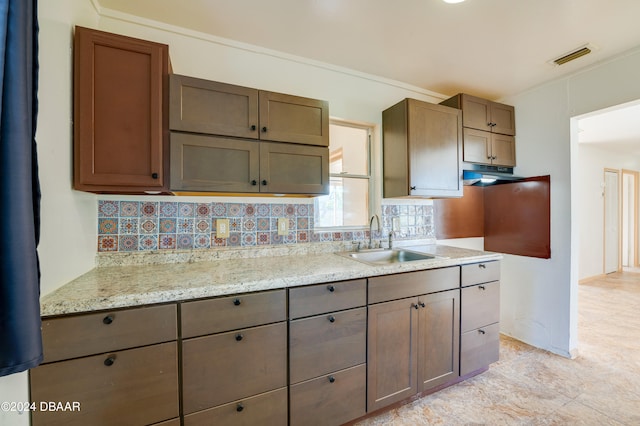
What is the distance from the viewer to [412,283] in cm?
174

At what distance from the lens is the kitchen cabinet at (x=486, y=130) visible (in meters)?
2.47

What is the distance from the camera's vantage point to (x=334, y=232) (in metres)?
2.27

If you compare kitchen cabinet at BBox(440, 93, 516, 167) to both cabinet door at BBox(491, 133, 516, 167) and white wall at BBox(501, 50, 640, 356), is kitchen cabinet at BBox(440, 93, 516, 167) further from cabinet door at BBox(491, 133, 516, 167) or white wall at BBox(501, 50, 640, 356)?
white wall at BBox(501, 50, 640, 356)

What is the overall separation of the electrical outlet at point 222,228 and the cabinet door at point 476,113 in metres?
2.25

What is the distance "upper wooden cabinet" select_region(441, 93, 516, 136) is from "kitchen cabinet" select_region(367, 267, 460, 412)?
1477mm

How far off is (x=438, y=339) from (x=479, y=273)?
1.98ft

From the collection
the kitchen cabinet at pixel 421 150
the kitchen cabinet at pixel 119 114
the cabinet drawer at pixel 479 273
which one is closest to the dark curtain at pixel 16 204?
the kitchen cabinet at pixel 119 114

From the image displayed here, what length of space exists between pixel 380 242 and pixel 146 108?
1.96 m

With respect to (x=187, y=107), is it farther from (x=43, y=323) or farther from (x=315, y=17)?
(x=43, y=323)

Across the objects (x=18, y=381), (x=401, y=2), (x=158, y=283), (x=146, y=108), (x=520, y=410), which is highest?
(x=401, y=2)

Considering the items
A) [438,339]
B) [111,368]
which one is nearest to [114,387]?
[111,368]

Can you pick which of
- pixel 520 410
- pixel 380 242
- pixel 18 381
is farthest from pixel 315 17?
pixel 520 410

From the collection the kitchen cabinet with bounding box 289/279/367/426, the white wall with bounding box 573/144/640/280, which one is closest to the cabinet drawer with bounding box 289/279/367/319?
the kitchen cabinet with bounding box 289/279/367/426

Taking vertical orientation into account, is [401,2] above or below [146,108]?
above
